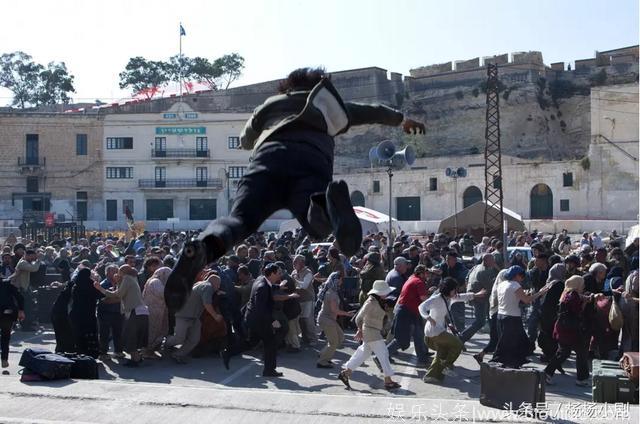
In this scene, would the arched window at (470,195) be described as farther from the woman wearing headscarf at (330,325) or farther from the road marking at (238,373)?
the woman wearing headscarf at (330,325)

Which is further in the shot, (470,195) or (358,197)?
(358,197)

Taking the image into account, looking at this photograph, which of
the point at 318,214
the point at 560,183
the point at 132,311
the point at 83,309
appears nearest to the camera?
the point at 318,214

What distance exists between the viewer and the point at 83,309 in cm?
1162

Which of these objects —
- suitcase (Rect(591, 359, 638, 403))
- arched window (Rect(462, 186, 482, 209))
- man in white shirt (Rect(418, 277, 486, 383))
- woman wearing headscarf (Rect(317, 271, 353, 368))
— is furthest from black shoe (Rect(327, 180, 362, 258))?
arched window (Rect(462, 186, 482, 209))

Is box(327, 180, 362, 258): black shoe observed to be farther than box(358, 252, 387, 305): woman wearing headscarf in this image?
No

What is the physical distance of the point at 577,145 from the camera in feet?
215

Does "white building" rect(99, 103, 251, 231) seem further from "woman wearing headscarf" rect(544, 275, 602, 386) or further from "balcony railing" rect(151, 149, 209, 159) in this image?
"woman wearing headscarf" rect(544, 275, 602, 386)

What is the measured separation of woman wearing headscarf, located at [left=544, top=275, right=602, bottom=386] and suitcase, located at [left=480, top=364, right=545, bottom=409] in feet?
6.46

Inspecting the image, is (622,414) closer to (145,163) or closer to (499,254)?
(499,254)

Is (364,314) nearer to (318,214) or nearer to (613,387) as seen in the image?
Result: (613,387)

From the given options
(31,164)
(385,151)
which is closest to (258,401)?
(385,151)

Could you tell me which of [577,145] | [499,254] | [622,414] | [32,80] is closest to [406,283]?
[622,414]

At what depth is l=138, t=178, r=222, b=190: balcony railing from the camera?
56.0 meters

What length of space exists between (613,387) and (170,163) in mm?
49975
